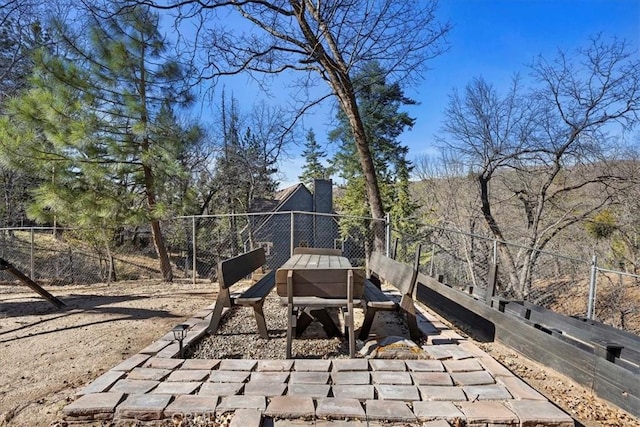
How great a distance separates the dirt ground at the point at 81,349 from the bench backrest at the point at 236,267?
962mm

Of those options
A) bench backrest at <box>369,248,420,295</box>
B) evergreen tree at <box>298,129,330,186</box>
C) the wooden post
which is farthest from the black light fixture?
evergreen tree at <box>298,129,330,186</box>

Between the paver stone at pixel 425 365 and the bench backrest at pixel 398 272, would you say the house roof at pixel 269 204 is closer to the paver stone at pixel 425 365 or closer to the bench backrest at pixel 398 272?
the bench backrest at pixel 398 272

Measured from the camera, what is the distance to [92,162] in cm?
743

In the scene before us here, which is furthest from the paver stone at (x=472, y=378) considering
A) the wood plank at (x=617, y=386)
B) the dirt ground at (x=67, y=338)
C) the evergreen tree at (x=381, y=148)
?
the evergreen tree at (x=381, y=148)

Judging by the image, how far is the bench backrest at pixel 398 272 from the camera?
3131mm

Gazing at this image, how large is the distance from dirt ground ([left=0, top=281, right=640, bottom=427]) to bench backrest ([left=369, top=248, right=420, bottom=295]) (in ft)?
3.19

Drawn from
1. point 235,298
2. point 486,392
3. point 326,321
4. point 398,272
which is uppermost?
point 398,272

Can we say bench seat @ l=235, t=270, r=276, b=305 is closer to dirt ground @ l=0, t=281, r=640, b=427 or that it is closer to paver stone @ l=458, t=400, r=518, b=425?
dirt ground @ l=0, t=281, r=640, b=427

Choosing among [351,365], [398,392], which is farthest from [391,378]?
[351,365]

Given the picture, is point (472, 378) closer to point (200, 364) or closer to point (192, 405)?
point (192, 405)

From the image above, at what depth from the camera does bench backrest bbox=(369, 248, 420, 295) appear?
3131 mm

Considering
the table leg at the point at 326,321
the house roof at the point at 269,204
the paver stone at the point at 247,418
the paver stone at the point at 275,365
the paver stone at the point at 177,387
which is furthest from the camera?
the house roof at the point at 269,204

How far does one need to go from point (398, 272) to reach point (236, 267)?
1.65 metres

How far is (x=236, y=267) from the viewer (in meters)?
3.77
